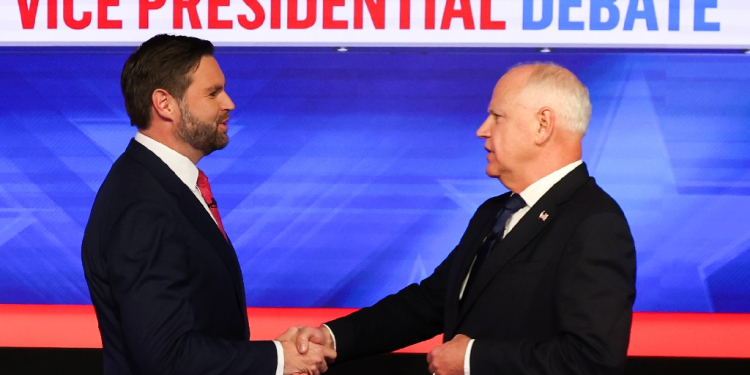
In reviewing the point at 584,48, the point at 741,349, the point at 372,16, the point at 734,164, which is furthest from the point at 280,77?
the point at 741,349

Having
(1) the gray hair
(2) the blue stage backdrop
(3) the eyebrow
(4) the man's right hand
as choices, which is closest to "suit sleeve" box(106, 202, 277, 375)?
(4) the man's right hand

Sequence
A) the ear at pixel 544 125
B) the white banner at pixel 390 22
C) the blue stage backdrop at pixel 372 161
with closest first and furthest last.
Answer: the ear at pixel 544 125, the white banner at pixel 390 22, the blue stage backdrop at pixel 372 161

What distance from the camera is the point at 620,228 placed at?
74.2 inches

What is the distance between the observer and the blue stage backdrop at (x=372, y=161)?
3.70 metres

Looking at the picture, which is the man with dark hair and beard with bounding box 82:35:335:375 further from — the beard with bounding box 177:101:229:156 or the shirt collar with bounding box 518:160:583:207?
the shirt collar with bounding box 518:160:583:207

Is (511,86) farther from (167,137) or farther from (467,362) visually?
(167,137)

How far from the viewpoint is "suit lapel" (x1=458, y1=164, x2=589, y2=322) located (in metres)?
1.97

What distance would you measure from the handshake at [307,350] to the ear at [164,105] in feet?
2.08

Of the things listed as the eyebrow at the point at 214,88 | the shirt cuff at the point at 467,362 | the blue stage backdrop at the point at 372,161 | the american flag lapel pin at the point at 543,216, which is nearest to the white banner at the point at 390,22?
the blue stage backdrop at the point at 372,161

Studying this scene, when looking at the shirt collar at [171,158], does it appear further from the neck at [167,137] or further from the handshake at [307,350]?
the handshake at [307,350]

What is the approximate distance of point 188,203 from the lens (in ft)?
6.70

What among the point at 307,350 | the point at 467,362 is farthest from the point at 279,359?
the point at 467,362

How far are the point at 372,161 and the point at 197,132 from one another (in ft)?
5.42

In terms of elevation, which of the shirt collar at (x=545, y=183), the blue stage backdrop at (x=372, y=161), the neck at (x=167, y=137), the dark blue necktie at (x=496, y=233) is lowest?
the blue stage backdrop at (x=372, y=161)
